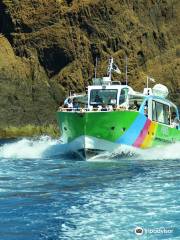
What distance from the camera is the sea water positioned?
13.2 metres

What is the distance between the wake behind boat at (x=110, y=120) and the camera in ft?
96.8

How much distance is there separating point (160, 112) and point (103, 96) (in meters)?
4.06

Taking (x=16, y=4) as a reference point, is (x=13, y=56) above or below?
below

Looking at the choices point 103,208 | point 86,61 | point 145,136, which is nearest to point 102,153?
point 145,136

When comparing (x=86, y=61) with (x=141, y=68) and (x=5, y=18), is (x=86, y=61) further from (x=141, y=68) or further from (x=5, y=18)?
(x=5, y=18)

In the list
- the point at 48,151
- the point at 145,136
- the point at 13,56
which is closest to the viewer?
the point at 145,136

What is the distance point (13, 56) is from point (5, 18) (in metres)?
8.07

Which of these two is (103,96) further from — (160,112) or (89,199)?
(89,199)

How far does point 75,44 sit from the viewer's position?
9519 cm

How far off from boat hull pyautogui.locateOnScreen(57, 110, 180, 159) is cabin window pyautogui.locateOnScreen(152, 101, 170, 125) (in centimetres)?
217

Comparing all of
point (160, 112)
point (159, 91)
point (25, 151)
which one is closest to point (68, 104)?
point (25, 151)

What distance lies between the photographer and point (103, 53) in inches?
3740

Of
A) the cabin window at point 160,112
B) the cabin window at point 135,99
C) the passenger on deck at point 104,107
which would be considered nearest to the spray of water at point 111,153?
the cabin window at point 160,112

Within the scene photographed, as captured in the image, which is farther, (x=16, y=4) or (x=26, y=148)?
(x=16, y=4)
